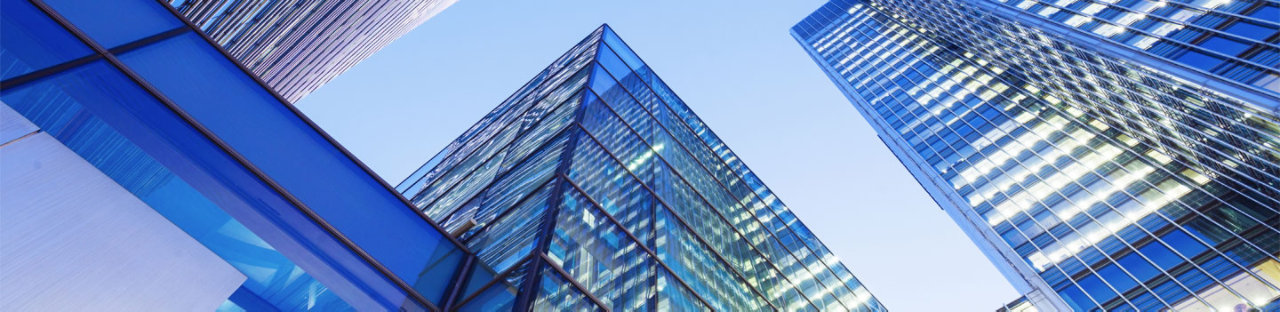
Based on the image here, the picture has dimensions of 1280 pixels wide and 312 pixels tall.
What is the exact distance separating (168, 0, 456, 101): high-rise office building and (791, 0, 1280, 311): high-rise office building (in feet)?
115

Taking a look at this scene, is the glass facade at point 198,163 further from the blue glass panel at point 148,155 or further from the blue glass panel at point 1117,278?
the blue glass panel at point 1117,278

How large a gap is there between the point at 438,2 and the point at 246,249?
39203 mm

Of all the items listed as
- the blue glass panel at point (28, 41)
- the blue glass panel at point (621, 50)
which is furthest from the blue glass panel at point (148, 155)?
the blue glass panel at point (621, 50)

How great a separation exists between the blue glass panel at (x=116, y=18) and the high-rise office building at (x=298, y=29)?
16.1 meters

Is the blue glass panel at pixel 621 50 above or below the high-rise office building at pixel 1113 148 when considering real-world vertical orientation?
above

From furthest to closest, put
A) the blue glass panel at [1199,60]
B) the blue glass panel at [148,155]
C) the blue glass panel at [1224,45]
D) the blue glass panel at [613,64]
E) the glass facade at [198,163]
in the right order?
the blue glass panel at [1199,60]
the blue glass panel at [1224,45]
the blue glass panel at [613,64]
the blue glass panel at [148,155]
the glass facade at [198,163]

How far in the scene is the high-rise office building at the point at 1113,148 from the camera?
76.1 ft

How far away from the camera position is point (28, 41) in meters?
5.23

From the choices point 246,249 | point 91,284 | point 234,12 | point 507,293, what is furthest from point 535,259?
point 234,12

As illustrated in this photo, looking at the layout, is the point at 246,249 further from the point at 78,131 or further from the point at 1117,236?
the point at 1117,236

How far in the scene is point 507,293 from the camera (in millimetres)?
7184

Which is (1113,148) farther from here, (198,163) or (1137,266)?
(198,163)

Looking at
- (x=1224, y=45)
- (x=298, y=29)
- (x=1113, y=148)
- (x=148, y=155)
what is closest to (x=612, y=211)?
(x=148, y=155)

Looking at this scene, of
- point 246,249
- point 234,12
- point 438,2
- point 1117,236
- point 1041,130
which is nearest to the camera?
point 246,249
